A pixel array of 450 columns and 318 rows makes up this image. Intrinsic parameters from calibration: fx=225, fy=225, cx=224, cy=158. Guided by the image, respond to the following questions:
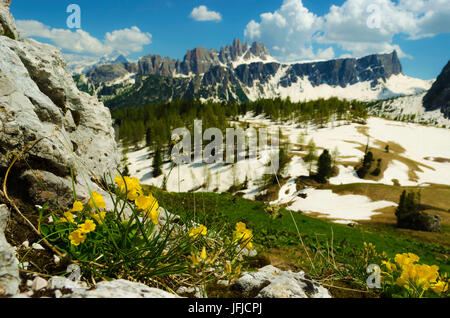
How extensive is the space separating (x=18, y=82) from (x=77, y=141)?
2.78 m

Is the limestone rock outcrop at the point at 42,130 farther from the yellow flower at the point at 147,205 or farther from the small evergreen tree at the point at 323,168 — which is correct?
the small evergreen tree at the point at 323,168

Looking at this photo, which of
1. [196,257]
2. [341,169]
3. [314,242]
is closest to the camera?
[196,257]

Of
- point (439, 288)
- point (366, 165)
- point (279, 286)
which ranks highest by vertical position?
point (439, 288)

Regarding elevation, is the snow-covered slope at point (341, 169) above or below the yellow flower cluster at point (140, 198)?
below

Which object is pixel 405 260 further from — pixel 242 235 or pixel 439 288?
pixel 242 235

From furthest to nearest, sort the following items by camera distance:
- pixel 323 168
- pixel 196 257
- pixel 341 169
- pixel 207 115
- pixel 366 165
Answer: pixel 207 115 → pixel 341 169 → pixel 366 165 → pixel 323 168 → pixel 196 257

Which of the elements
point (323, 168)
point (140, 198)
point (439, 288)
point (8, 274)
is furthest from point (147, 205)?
point (323, 168)

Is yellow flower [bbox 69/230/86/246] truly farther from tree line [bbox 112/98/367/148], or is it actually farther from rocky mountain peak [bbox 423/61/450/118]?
rocky mountain peak [bbox 423/61/450/118]

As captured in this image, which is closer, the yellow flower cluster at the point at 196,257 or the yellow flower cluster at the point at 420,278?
the yellow flower cluster at the point at 196,257

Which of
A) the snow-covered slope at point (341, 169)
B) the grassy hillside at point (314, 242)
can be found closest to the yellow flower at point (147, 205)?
the grassy hillside at point (314, 242)

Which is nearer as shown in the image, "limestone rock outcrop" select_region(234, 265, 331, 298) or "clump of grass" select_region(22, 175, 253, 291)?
"clump of grass" select_region(22, 175, 253, 291)

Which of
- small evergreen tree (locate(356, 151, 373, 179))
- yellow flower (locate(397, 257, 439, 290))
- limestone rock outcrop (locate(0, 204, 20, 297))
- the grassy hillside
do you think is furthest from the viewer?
small evergreen tree (locate(356, 151, 373, 179))

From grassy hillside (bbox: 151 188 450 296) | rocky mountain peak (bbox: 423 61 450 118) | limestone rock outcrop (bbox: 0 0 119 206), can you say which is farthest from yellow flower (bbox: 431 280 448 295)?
rocky mountain peak (bbox: 423 61 450 118)
